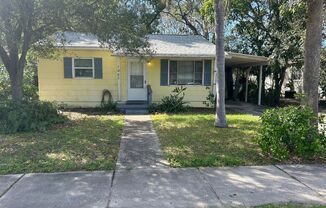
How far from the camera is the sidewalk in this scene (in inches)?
162

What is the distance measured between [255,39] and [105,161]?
16941 millimetres

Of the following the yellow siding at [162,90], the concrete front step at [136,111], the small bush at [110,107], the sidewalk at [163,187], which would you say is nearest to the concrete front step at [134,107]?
the concrete front step at [136,111]

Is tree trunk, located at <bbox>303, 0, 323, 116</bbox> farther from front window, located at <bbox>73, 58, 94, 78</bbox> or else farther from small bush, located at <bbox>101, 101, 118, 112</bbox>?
front window, located at <bbox>73, 58, 94, 78</bbox>

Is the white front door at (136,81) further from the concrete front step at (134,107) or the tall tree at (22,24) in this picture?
the tall tree at (22,24)

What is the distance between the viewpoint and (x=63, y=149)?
267 inches

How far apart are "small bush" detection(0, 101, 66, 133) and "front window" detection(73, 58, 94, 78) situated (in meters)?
4.29

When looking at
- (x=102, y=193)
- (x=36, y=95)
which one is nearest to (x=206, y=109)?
(x=36, y=95)

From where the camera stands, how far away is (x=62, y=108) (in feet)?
44.8

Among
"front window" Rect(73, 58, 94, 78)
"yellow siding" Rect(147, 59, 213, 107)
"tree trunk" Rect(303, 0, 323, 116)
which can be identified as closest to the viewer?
"tree trunk" Rect(303, 0, 323, 116)

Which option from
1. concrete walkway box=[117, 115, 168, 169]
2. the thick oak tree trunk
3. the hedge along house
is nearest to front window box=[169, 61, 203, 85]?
the hedge along house

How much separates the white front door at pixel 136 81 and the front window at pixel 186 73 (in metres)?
1.37

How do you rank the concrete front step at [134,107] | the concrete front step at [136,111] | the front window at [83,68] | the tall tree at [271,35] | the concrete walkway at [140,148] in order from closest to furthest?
1. the concrete walkway at [140,148]
2. the concrete front step at [136,111]
3. the concrete front step at [134,107]
4. the front window at [83,68]
5. the tall tree at [271,35]

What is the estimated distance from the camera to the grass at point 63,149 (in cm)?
563

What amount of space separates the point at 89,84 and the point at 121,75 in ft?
5.19
